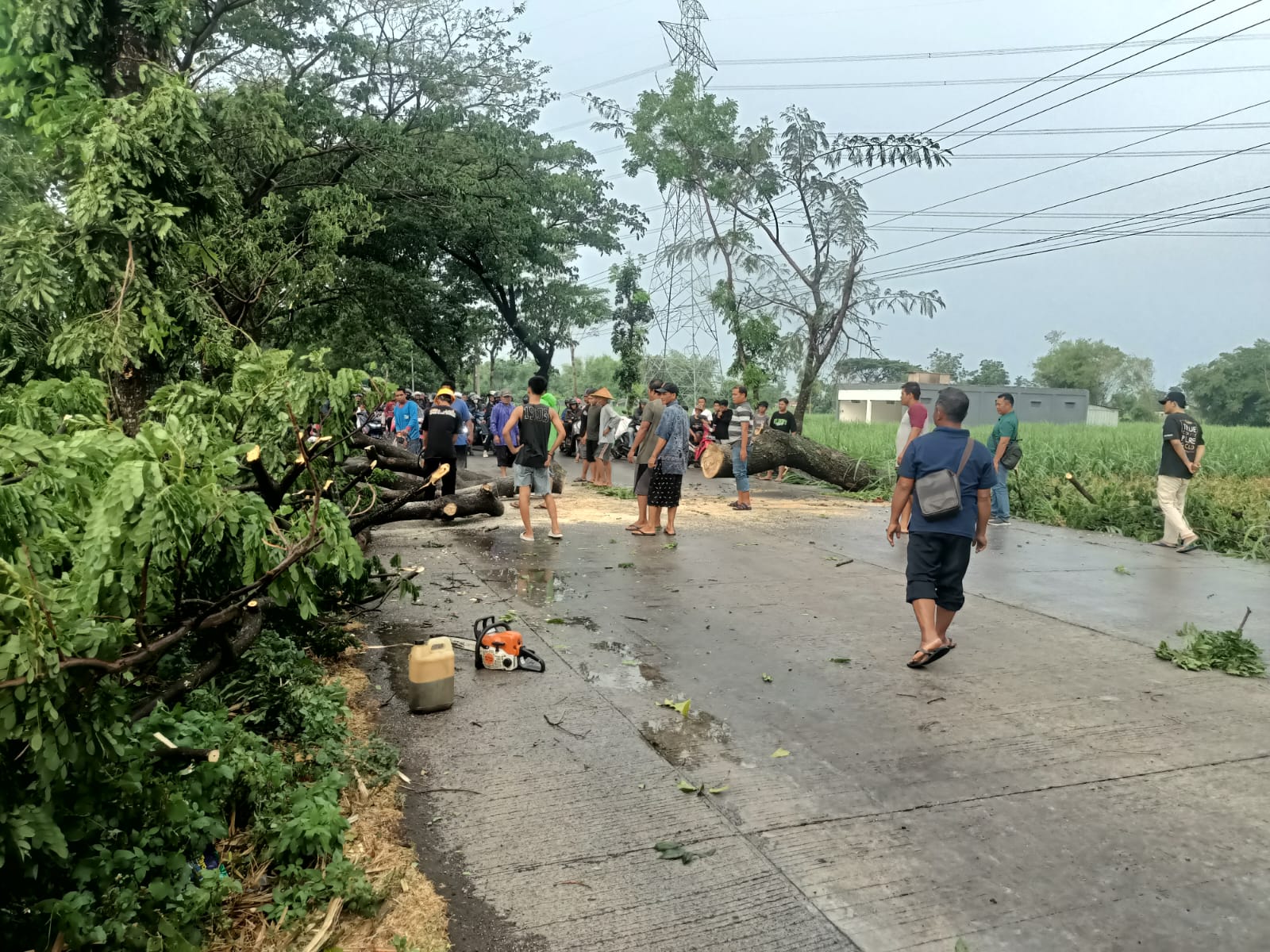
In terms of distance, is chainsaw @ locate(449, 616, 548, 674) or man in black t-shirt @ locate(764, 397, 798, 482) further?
man in black t-shirt @ locate(764, 397, 798, 482)

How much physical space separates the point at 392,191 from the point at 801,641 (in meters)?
13.5

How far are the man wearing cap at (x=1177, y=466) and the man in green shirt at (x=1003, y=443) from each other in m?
1.60

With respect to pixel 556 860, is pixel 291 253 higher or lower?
higher

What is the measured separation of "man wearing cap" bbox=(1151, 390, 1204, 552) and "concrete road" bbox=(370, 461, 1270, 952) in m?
2.67

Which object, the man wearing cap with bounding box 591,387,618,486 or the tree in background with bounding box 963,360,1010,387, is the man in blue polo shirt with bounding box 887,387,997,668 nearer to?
the man wearing cap with bounding box 591,387,618,486

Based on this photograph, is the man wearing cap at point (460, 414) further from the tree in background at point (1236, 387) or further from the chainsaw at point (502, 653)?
the tree in background at point (1236, 387)

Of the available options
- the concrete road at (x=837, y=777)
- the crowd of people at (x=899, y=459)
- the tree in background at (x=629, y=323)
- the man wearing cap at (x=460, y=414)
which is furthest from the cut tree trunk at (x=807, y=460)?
the tree in background at (x=629, y=323)

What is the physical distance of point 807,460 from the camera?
15.5 metres

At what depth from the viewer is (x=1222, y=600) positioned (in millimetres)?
7176

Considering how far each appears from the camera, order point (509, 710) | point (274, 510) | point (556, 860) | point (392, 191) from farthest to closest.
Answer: point (392, 191) → point (509, 710) → point (274, 510) → point (556, 860)

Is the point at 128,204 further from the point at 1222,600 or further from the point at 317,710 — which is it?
the point at 1222,600

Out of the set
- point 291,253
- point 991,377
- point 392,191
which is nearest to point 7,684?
point 291,253

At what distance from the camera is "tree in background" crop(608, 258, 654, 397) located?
124 feet

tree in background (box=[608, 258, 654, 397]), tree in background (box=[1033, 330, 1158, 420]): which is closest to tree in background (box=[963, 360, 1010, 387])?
tree in background (box=[1033, 330, 1158, 420])
